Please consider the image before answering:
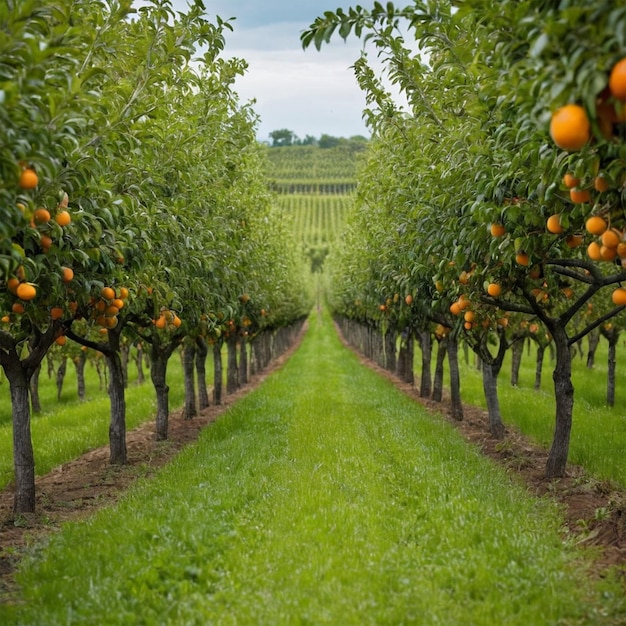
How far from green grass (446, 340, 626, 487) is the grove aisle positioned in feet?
6.28

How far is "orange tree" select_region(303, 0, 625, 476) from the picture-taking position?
295 cm

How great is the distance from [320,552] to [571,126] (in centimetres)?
453

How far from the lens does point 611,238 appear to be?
3914 mm

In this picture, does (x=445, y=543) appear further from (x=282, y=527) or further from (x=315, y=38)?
(x=315, y=38)

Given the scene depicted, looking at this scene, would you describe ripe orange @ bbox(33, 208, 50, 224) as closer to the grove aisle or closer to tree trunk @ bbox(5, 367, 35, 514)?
the grove aisle

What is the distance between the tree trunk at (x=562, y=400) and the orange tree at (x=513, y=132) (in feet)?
0.06

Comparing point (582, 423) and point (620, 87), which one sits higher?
point (620, 87)

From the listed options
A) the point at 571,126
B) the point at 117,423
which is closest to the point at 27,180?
the point at 571,126

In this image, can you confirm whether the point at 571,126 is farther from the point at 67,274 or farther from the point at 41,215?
the point at 67,274

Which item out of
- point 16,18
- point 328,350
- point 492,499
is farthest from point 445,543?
point 328,350

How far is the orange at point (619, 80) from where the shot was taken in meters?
2.66

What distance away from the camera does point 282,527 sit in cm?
661

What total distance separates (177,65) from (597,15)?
499 cm

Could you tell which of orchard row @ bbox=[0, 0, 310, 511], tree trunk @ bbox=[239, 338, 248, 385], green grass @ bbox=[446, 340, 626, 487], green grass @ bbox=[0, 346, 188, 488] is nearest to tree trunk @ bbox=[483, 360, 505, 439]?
green grass @ bbox=[446, 340, 626, 487]
